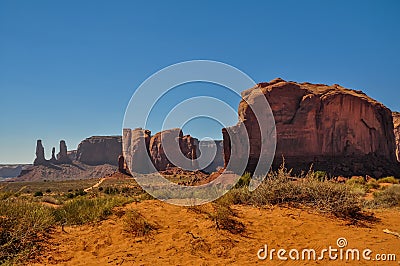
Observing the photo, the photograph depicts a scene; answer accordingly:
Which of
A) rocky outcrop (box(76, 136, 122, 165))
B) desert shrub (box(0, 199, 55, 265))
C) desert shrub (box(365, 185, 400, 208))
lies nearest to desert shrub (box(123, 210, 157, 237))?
desert shrub (box(0, 199, 55, 265))

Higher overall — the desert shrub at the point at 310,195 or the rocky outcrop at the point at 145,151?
the rocky outcrop at the point at 145,151

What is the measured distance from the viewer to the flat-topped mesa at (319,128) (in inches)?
1384

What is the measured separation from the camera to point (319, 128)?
118ft

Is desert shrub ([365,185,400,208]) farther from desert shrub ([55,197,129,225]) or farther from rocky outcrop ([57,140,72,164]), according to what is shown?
rocky outcrop ([57,140,72,164])

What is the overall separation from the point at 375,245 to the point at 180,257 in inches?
141

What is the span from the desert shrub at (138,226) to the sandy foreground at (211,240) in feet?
0.50

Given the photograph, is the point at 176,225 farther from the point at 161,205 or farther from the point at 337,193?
the point at 337,193

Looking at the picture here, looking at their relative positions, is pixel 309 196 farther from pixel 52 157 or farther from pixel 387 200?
pixel 52 157

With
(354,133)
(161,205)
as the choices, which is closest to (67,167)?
(354,133)

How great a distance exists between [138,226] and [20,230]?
247 cm

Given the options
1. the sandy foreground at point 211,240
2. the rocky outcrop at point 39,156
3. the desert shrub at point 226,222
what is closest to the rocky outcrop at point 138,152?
the rocky outcrop at point 39,156

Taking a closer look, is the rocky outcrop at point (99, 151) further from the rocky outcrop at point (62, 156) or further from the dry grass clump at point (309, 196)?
the dry grass clump at point (309, 196)

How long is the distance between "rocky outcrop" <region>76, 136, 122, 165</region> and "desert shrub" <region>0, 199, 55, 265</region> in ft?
371

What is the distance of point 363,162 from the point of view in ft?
112
